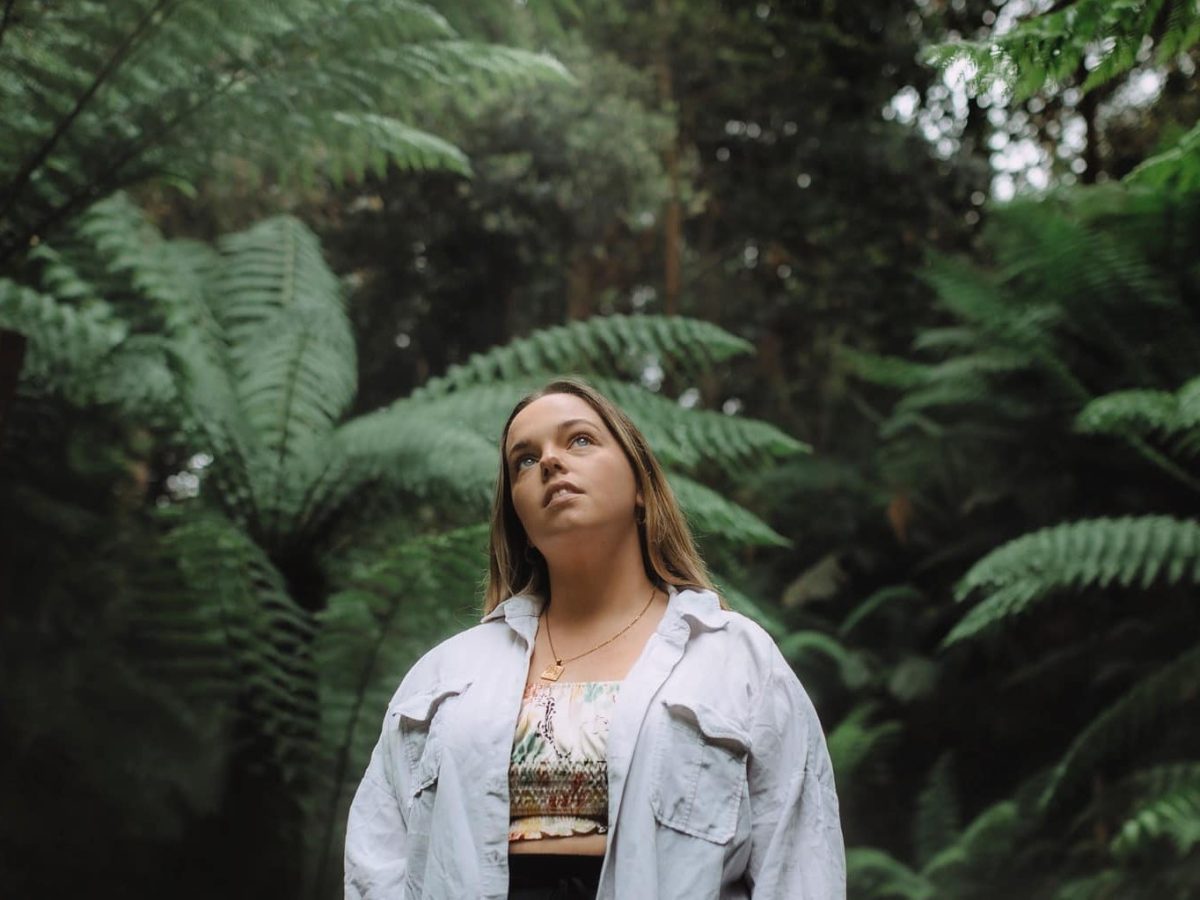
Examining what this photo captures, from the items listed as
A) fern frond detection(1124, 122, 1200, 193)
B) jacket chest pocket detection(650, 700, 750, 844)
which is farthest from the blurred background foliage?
jacket chest pocket detection(650, 700, 750, 844)

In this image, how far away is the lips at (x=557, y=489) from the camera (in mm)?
1462

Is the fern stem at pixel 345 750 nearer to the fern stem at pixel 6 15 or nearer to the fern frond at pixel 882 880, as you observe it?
the fern stem at pixel 6 15

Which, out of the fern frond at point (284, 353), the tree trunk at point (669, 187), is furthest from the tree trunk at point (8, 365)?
the tree trunk at point (669, 187)

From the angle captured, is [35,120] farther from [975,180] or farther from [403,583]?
[975,180]

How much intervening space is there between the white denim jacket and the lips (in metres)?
0.19

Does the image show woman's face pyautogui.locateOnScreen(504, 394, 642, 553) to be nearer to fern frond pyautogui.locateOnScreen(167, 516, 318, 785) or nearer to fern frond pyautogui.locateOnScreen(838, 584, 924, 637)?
fern frond pyautogui.locateOnScreen(167, 516, 318, 785)

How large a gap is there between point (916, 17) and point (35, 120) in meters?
4.45

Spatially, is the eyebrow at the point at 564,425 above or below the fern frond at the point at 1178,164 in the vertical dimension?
below

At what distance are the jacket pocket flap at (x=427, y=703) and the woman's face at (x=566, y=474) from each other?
207 mm

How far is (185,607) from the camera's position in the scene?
403 cm

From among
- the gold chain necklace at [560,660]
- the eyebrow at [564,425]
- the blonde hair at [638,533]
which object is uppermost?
the eyebrow at [564,425]

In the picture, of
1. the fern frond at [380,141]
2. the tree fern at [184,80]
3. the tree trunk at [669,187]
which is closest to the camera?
the tree fern at [184,80]

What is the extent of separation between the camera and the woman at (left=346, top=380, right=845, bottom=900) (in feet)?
4.18

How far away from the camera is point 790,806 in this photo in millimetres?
1285
